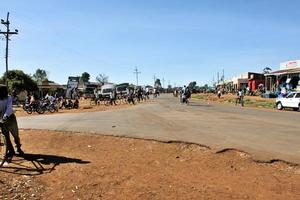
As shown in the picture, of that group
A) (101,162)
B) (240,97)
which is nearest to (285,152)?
(101,162)

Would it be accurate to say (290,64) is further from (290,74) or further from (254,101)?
(254,101)

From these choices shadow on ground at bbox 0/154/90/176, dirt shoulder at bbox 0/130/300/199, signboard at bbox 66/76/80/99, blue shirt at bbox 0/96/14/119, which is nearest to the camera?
dirt shoulder at bbox 0/130/300/199

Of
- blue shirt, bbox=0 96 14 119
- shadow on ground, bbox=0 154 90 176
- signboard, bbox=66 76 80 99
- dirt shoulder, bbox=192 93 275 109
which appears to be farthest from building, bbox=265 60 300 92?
blue shirt, bbox=0 96 14 119

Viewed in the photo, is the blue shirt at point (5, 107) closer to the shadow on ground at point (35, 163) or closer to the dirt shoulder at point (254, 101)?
the shadow on ground at point (35, 163)

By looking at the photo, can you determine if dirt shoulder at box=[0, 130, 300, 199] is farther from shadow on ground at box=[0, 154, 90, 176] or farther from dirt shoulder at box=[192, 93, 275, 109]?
dirt shoulder at box=[192, 93, 275, 109]

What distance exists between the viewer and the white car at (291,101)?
37984 millimetres

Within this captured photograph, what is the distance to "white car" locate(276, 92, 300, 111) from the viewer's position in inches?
1495

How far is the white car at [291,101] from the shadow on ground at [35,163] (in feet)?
96.5

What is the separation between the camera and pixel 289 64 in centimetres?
6166

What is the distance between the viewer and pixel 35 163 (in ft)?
38.5

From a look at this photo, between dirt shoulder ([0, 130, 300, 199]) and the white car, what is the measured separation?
27.1 meters

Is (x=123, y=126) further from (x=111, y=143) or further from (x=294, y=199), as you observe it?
(x=294, y=199)

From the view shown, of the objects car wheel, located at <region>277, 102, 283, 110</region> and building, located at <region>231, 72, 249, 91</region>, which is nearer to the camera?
car wheel, located at <region>277, 102, 283, 110</region>

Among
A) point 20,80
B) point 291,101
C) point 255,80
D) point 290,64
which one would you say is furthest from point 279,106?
point 20,80
